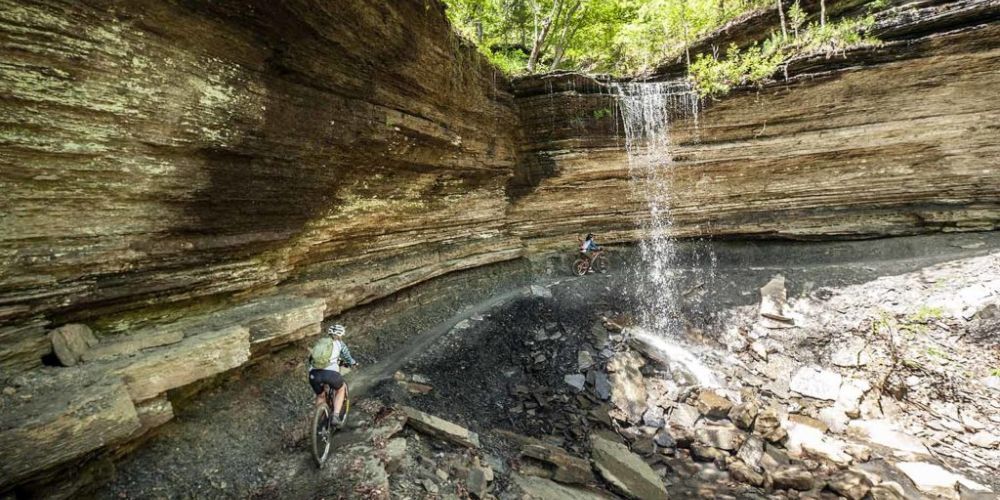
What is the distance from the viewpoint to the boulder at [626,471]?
682 centimetres

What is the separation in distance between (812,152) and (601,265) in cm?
803

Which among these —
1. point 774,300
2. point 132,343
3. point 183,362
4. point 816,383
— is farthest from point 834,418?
point 132,343

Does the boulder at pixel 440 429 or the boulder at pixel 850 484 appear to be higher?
the boulder at pixel 440 429

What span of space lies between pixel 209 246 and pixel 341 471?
4.41 meters

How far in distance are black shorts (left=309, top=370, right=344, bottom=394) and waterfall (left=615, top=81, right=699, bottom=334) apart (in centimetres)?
1009

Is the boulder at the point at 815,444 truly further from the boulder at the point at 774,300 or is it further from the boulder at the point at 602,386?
the boulder at the point at 602,386

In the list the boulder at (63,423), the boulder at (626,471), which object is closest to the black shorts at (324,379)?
the boulder at (63,423)

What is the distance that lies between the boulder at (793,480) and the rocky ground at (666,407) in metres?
0.03

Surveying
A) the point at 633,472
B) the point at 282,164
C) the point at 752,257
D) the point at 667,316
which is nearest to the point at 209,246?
the point at 282,164

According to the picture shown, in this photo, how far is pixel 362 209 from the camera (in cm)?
957

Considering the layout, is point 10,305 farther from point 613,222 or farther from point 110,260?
point 613,222

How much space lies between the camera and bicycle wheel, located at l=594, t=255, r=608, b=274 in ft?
50.5

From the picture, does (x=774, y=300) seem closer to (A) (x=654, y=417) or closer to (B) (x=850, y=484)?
(B) (x=850, y=484)

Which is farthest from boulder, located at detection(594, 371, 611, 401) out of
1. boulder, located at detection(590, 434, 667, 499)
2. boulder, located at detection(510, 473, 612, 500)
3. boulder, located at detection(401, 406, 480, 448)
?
boulder, located at detection(401, 406, 480, 448)
